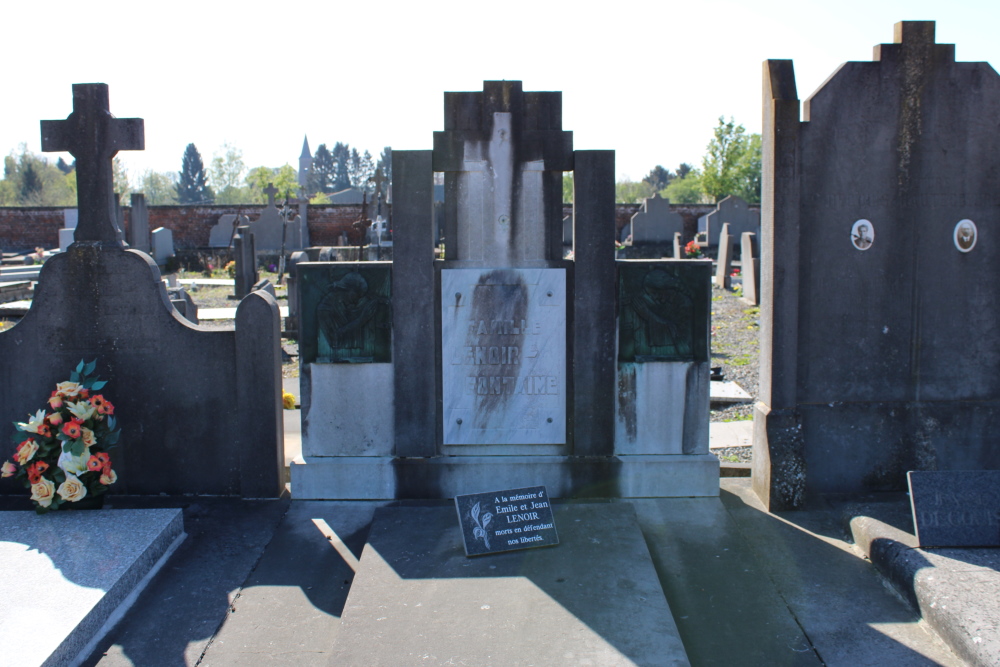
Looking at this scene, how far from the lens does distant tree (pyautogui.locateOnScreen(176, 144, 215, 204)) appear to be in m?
86.0

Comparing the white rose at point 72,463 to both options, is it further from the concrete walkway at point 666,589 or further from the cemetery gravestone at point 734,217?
the cemetery gravestone at point 734,217

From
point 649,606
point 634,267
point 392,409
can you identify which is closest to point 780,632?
point 649,606

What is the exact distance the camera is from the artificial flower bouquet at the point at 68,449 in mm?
4474

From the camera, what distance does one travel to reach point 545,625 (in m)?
3.26

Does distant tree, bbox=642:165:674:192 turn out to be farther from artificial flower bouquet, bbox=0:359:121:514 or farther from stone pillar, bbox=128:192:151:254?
artificial flower bouquet, bbox=0:359:121:514

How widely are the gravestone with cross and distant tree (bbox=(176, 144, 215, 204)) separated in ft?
285

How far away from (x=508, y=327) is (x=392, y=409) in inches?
36.2

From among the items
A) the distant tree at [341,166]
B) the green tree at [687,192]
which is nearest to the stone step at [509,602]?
the green tree at [687,192]

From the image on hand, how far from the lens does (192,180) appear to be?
86688 millimetres

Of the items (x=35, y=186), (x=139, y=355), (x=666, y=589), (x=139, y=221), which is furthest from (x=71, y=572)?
(x=35, y=186)

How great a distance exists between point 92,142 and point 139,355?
1.39 m

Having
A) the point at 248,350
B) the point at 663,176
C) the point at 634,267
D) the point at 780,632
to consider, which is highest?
the point at 663,176

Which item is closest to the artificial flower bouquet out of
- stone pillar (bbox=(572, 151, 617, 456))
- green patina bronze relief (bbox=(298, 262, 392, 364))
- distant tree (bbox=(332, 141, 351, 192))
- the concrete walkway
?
the concrete walkway

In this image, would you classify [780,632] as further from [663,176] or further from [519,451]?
[663,176]
